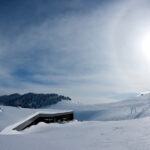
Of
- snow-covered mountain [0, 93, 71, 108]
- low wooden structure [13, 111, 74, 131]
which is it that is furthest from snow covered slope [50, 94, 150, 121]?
snow-covered mountain [0, 93, 71, 108]

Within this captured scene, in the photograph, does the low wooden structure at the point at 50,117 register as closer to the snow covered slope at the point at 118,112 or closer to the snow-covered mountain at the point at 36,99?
the snow covered slope at the point at 118,112

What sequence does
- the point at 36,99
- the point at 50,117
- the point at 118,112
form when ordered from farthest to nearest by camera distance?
1. the point at 36,99
2. the point at 118,112
3. the point at 50,117

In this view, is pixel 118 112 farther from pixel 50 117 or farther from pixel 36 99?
pixel 36 99

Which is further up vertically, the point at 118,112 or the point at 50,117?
the point at 50,117

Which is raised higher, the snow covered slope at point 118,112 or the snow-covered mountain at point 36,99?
the snow-covered mountain at point 36,99

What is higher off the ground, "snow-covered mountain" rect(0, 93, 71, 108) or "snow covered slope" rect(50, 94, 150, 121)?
"snow-covered mountain" rect(0, 93, 71, 108)

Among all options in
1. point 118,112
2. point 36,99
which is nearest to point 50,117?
point 118,112

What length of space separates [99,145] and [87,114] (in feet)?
149

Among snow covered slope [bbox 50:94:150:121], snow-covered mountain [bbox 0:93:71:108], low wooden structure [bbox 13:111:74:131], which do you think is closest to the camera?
low wooden structure [bbox 13:111:74:131]

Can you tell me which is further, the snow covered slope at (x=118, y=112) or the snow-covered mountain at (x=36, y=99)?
the snow-covered mountain at (x=36, y=99)

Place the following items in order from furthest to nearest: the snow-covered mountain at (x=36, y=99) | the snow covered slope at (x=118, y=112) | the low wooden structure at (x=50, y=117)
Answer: the snow-covered mountain at (x=36, y=99) < the snow covered slope at (x=118, y=112) < the low wooden structure at (x=50, y=117)

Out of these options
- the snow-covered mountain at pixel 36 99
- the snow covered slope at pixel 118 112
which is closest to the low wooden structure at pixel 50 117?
the snow covered slope at pixel 118 112

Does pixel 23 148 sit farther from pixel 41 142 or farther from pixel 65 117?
pixel 65 117

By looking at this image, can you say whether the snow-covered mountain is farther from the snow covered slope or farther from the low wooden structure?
the low wooden structure
